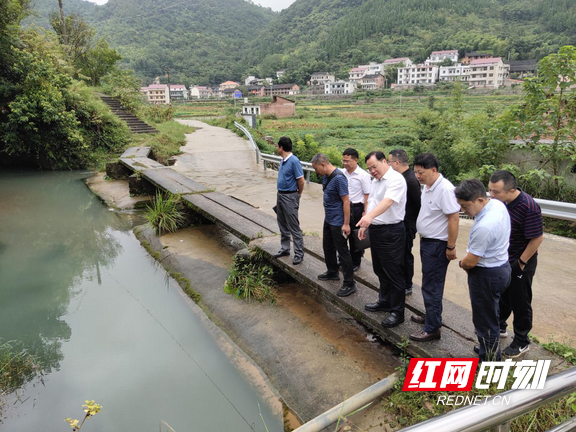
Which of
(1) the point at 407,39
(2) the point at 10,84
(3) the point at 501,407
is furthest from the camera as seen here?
(1) the point at 407,39

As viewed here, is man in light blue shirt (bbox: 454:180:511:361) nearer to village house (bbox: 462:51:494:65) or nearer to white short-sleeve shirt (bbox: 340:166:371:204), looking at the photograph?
white short-sleeve shirt (bbox: 340:166:371:204)

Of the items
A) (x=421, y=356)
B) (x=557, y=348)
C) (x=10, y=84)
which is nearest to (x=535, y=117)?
(x=557, y=348)

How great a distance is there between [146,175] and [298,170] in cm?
630

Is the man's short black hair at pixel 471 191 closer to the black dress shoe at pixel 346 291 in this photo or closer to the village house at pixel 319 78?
the black dress shoe at pixel 346 291

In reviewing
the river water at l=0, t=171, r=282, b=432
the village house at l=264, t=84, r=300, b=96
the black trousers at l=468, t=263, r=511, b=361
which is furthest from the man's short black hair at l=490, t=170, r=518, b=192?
the village house at l=264, t=84, r=300, b=96

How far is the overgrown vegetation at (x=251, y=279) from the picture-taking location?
4613 mm

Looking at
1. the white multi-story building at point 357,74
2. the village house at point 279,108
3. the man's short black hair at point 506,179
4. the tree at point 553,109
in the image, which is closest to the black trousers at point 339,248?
the man's short black hair at point 506,179

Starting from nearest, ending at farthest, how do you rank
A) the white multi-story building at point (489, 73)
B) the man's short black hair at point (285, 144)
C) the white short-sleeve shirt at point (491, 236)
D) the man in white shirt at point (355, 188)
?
the white short-sleeve shirt at point (491, 236), the man in white shirt at point (355, 188), the man's short black hair at point (285, 144), the white multi-story building at point (489, 73)

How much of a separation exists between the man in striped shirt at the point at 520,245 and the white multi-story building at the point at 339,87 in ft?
289

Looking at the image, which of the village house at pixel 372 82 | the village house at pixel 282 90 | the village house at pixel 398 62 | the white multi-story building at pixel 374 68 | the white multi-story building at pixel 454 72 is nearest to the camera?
the white multi-story building at pixel 454 72

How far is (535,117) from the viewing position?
23.5 ft

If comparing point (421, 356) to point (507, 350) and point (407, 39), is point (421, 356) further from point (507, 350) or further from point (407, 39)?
point (407, 39)

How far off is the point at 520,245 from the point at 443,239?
0.57 m

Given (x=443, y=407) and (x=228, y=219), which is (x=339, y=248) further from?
(x=228, y=219)
